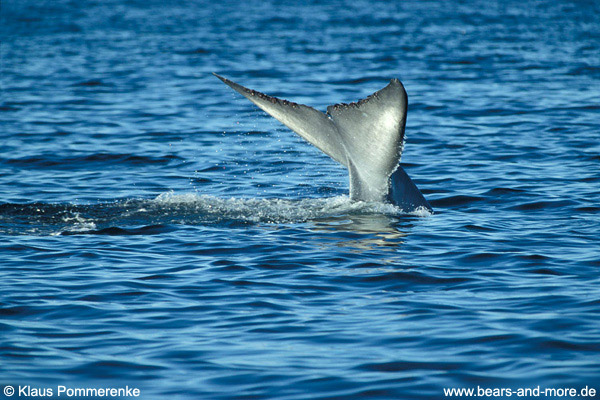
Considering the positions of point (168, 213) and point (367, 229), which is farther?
point (168, 213)

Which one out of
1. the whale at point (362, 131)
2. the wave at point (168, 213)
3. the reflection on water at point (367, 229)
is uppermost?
the whale at point (362, 131)

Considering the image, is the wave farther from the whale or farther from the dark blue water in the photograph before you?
the whale

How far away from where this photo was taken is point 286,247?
10.4 m

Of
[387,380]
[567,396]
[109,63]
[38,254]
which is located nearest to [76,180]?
[38,254]

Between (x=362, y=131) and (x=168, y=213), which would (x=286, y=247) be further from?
(x=168, y=213)

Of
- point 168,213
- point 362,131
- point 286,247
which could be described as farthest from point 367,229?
point 168,213

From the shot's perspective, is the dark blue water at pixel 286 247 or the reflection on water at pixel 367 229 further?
the reflection on water at pixel 367 229

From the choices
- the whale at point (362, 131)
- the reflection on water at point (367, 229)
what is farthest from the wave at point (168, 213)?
the whale at point (362, 131)

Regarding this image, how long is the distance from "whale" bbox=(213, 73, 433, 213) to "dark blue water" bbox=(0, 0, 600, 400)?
1.60 ft

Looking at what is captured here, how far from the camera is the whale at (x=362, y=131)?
32.5ft

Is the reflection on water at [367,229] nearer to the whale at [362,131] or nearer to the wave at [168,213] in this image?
the wave at [168,213]

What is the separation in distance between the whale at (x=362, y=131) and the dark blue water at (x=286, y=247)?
0.49 meters

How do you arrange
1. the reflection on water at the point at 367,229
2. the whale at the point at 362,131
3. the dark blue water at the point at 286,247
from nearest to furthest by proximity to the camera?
1. the dark blue water at the point at 286,247
2. the whale at the point at 362,131
3. the reflection on water at the point at 367,229

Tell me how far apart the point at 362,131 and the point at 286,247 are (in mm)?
1596
